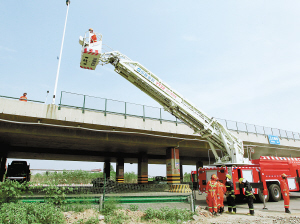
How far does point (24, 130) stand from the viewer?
16594mm

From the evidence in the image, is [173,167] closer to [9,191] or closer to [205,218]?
[205,218]

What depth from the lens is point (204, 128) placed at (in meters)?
14.6

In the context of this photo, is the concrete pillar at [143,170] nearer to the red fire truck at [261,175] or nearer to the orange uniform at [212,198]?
the red fire truck at [261,175]

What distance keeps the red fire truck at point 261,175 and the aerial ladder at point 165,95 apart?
127 centimetres

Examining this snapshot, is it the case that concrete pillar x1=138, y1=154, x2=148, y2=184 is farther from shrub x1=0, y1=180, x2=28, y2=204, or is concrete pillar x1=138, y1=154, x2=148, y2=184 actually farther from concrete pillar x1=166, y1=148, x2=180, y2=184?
shrub x1=0, y1=180, x2=28, y2=204

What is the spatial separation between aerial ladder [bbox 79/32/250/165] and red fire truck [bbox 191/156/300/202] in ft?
4.16

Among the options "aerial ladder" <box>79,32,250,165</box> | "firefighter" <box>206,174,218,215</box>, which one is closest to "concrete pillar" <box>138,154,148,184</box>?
"aerial ladder" <box>79,32,250,165</box>

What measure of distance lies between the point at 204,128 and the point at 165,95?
3555mm

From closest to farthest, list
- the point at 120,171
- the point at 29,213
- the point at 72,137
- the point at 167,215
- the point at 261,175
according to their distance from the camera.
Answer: the point at 29,213, the point at 167,215, the point at 261,175, the point at 72,137, the point at 120,171

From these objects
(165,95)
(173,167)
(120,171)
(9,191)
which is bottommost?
(9,191)

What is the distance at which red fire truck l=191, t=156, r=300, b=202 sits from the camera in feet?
40.7

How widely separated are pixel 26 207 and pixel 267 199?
13.1 m

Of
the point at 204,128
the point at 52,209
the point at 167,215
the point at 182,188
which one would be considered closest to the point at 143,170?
the point at 182,188

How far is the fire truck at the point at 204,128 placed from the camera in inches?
479
